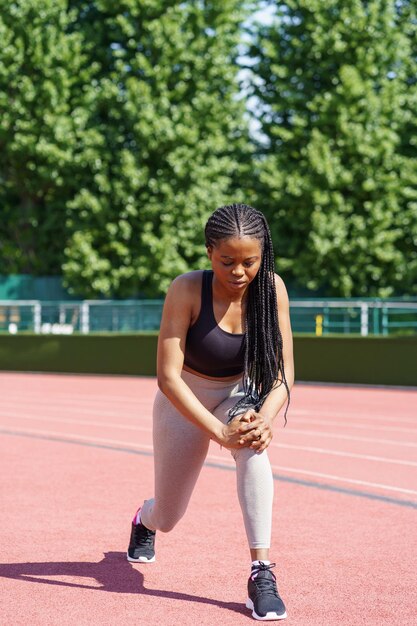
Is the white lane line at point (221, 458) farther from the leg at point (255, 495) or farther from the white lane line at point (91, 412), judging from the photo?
the leg at point (255, 495)

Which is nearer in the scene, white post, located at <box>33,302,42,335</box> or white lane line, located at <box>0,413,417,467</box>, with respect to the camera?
white lane line, located at <box>0,413,417,467</box>

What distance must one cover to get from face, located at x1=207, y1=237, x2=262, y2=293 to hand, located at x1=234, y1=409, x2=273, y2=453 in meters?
0.57

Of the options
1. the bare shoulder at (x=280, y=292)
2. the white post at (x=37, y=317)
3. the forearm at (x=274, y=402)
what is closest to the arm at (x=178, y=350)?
the forearm at (x=274, y=402)

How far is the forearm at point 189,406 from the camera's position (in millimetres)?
5172

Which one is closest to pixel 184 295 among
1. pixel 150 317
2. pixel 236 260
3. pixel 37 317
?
pixel 236 260

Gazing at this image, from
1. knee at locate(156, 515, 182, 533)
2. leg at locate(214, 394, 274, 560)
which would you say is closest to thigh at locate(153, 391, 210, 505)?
knee at locate(156, 515, 182, 533)

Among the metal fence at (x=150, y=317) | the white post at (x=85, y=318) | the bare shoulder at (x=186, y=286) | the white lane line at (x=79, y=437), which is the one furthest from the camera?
the white post at (x=85, y=318)

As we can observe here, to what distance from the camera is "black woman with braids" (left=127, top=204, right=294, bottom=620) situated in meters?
5.14

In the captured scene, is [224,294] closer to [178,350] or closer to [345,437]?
[178,350]

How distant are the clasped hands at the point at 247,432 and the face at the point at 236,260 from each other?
0.58 metres

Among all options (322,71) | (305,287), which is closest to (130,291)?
(305,287)

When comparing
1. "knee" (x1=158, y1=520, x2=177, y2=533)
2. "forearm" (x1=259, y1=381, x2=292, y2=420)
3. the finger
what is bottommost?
"knee" (x1=158, y1=520, x2=177, y2=533)

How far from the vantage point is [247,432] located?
5.08 meters

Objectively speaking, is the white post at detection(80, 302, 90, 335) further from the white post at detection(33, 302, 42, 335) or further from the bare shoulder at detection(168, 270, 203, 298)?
the bare shoulder at detection(168, 270, 203, 298)
